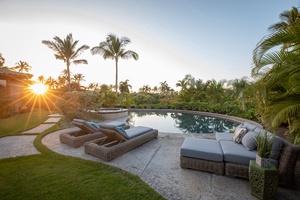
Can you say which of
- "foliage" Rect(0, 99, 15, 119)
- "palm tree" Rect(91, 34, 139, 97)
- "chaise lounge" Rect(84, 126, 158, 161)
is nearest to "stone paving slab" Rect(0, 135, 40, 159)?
"chaise lounge" Rect(84, 126, 158, 161)

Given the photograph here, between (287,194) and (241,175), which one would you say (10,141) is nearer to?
(241,175)

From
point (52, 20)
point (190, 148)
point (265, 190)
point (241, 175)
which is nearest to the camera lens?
point (265, 190)

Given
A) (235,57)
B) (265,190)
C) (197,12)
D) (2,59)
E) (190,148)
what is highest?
(2,59)

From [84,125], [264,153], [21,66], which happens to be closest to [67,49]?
[84,125]

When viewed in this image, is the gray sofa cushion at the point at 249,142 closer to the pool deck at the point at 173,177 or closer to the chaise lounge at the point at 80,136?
the pool deck at the point at 173,177

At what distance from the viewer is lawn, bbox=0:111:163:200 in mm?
2209

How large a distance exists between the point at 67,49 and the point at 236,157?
17.6 meters

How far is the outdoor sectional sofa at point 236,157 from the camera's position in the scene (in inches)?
94.3

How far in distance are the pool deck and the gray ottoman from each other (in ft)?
0.39

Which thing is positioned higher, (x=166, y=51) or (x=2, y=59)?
(x=2, y=59)

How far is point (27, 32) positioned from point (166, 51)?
9.66 m

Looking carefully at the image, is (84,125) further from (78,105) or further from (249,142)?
(249,142)

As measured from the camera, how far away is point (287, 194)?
2291 mm

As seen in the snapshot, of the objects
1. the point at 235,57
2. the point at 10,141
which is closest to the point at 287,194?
the point at 10,141
